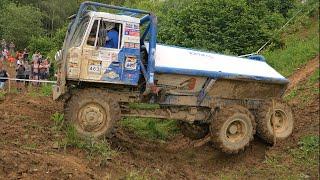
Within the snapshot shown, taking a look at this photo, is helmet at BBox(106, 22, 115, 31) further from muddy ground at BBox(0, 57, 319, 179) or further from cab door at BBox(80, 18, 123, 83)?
muddy ground at BBox(0, 57, 319, 179)

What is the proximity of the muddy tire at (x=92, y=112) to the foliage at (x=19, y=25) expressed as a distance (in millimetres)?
28828

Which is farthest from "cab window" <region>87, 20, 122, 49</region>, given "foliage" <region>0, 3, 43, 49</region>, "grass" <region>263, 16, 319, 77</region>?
"foliage" <region>0, 3, 43, 49</region>

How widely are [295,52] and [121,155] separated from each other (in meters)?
9.75

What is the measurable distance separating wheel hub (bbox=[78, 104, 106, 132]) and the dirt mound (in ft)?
21.8

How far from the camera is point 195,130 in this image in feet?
37.1

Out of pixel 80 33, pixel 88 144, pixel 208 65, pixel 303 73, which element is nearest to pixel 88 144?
pixel 88 144

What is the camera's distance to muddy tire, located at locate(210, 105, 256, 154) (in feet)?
32.9

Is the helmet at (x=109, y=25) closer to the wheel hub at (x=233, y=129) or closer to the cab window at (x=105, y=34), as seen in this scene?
the cab window at (x=105, y=34)

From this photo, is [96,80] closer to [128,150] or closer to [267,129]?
[128,150]

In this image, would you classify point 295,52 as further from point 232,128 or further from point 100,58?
point 100,58

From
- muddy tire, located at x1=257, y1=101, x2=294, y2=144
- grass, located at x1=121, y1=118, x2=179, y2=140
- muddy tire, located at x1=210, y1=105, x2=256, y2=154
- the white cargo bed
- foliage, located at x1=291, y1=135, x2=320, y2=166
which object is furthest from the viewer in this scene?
grass, located at x1=121, y1=118, x2=179, y2=140

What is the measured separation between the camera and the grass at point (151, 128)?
11.6 m

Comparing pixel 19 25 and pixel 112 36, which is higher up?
pixel 19 25

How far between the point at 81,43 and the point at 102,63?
54 centimetres
